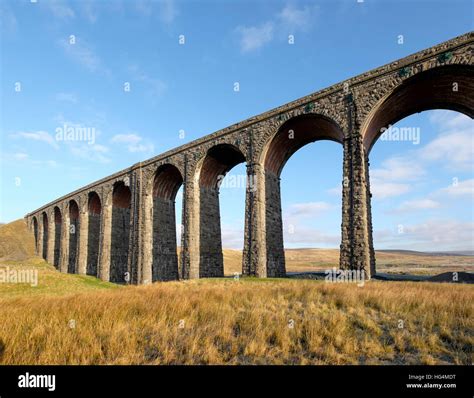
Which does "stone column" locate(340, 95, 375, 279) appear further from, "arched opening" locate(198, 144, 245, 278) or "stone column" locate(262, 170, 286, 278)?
"arched opening" locate(198, 144, 245, 278)

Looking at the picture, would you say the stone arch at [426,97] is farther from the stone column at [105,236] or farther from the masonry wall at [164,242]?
the stone column at [105,236]

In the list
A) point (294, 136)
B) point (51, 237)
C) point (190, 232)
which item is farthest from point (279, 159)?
point (51, 237)

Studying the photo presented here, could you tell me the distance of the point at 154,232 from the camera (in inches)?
1089

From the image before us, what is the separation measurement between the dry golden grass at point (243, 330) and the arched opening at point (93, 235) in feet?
98.0

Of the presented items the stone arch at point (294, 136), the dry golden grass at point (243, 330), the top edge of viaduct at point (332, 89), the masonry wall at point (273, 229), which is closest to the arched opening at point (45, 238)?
the top edge of viaduct at point (332, 89)

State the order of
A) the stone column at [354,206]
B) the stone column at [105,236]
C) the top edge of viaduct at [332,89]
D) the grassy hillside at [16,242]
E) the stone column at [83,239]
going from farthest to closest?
the grassy hillside at [16,242], the stone column at [83,239], the stone column at [105,236], the stone column at [354,206], the top edge of viaduct at [332,89]

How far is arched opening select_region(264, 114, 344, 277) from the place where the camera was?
19.3m

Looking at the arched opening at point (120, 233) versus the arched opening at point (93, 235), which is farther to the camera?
the arched opening at point (93, 235)

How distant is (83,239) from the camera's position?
120ft

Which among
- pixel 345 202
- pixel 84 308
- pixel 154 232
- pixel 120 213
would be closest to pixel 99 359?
pixel 84 308

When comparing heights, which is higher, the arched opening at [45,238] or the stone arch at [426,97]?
the stone arch at [426,97]

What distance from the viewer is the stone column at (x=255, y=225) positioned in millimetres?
19016

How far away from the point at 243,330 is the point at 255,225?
42.2 feet
